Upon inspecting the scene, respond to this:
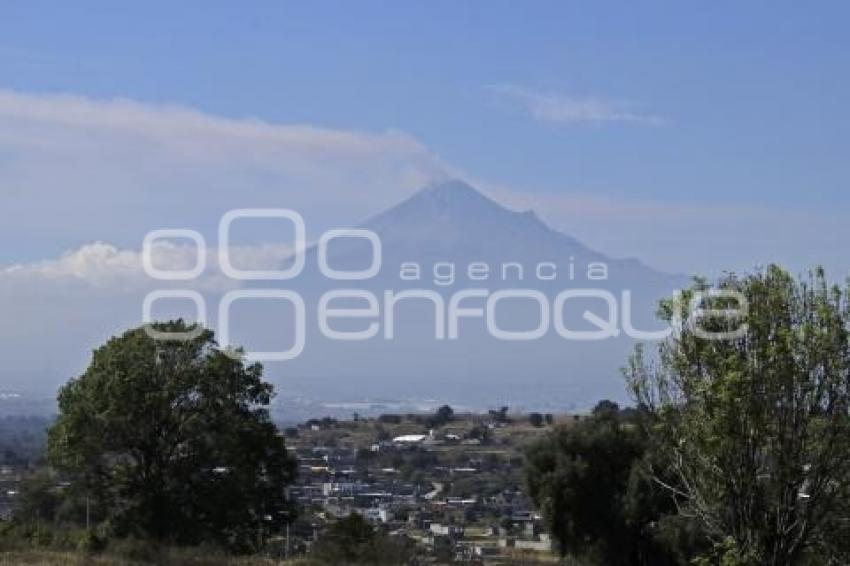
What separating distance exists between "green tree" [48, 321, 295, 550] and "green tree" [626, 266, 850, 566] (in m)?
18.9

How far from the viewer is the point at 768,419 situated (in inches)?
658

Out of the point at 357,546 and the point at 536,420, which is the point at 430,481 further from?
the point at 357,546

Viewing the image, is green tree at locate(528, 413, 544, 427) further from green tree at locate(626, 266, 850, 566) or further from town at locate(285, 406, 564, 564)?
green tree at locate(626, 266, 850, 566)

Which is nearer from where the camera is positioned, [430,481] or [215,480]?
[215,480]

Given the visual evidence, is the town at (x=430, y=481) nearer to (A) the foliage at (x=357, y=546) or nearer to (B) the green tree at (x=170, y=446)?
(A) the foliage at (x=357, y=546)

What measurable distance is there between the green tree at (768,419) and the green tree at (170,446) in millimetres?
18950

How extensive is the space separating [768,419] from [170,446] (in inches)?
833

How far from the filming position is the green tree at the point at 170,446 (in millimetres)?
34219

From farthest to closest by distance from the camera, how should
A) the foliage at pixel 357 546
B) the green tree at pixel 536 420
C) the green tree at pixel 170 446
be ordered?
the green tree at pixel 536 420 → the green tree at pixel 170 446 → the foliage at pixel 357 546

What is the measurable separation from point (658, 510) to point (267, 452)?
10977mm

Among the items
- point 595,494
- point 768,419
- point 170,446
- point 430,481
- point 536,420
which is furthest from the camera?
point 536,420

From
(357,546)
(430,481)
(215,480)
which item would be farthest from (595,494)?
(430,481)

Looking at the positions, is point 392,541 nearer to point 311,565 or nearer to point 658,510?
point 311,565

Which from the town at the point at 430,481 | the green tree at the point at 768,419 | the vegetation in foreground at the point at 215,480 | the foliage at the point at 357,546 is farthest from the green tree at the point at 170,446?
the green tree at the point at 768,419
